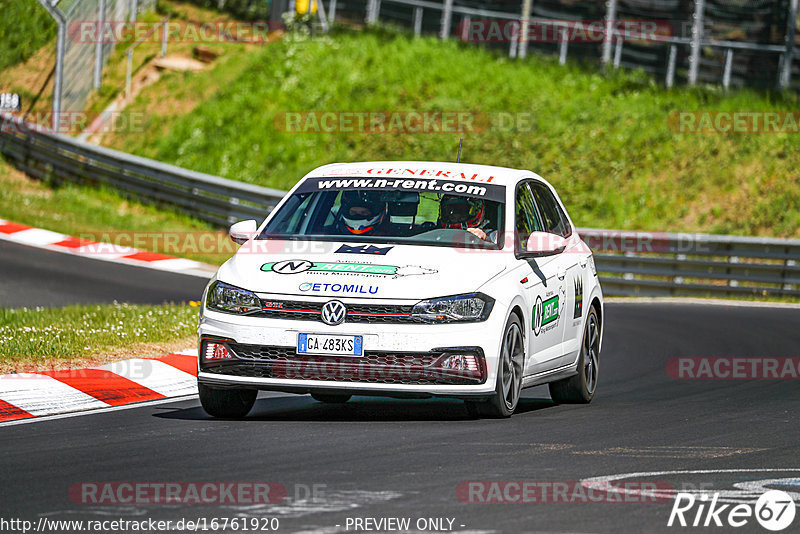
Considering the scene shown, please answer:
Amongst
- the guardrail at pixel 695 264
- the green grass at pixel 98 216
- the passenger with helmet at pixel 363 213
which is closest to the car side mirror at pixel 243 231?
the passenger with helmet at pixel 363 213

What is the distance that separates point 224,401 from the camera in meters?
9.21

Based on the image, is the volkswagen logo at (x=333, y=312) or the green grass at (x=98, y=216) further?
the green grass at (x=98, y=216)

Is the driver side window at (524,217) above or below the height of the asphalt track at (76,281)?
above

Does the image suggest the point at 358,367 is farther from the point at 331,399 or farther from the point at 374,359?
the point at 331,399

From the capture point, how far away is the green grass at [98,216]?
24.5 metres

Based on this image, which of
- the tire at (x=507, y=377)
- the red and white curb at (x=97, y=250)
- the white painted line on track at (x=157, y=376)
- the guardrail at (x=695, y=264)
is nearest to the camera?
the tire at (x=507, y=377)

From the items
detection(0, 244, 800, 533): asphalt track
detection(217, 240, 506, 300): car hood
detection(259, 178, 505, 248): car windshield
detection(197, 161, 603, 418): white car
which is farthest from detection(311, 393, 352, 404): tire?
detection(217, 240, 506, 300): car hood

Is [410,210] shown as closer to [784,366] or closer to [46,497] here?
[46,497]

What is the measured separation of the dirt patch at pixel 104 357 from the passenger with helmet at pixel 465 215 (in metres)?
3.34

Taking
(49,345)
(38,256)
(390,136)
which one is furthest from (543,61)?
(49,345)

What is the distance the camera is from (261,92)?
110 ft

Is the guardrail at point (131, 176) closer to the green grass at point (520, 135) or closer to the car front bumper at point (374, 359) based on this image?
the green grass at point (520, 135)

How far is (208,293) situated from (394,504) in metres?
3.28

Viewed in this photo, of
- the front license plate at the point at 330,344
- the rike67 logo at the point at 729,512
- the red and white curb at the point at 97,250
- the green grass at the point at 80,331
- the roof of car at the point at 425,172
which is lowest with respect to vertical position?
the red and white curb at the point at 97,250
